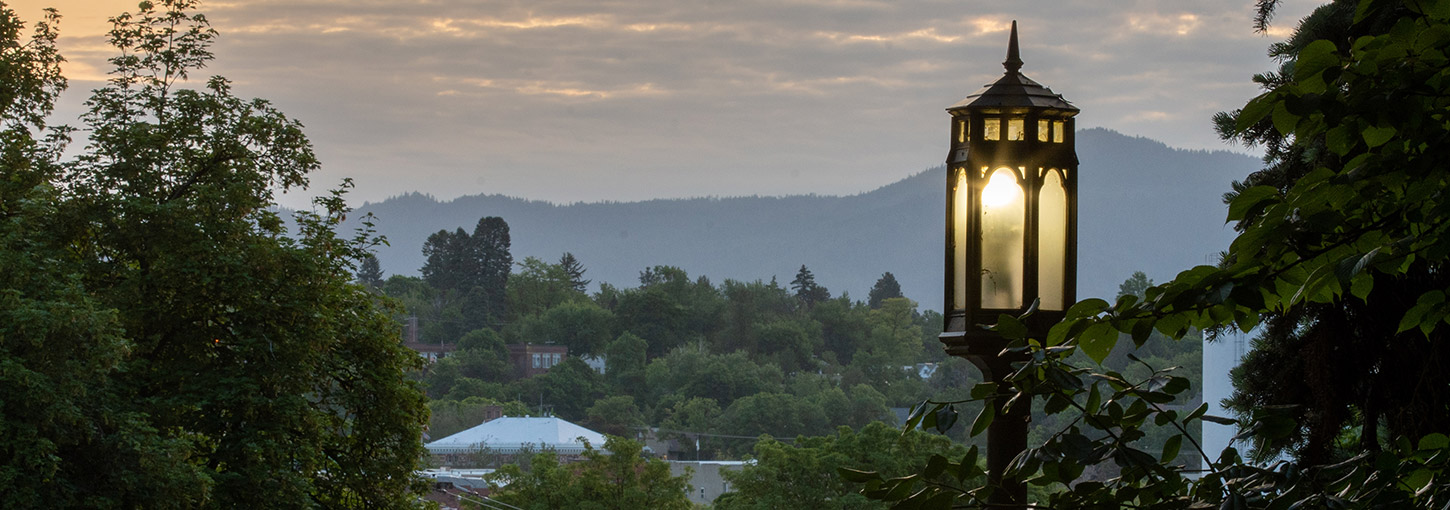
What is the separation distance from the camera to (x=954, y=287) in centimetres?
382

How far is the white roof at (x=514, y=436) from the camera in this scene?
85.5 meters

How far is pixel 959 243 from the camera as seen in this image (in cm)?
383

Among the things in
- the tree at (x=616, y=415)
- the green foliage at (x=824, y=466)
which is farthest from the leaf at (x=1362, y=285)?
the tree at (x=616, y=415)

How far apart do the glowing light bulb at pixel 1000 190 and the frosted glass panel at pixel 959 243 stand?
0.06 m

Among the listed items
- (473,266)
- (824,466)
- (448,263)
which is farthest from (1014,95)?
(448,263)

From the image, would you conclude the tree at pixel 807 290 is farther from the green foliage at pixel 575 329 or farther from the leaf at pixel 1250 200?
the leaf at pixel 1250 200

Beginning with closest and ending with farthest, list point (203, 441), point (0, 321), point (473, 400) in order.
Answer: point (0, 321)
point (203, 441)
point (473, 400)

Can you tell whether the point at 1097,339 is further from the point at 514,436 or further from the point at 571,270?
the point at 571,270

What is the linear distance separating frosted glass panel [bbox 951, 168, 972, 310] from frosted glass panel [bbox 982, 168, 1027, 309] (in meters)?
0.05

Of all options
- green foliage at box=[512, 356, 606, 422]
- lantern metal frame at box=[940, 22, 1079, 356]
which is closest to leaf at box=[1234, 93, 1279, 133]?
lantern metal frame at box=[940, 22, 1079, 356]

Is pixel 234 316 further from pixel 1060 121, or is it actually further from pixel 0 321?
pixel 1060 121

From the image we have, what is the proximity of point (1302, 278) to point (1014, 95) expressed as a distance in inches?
78.0

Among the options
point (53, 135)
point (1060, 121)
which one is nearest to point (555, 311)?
point (53, 135)

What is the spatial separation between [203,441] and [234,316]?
172cm
